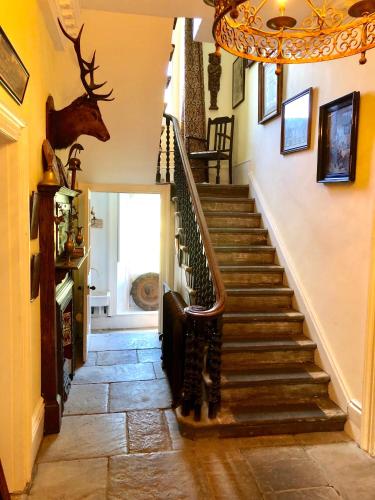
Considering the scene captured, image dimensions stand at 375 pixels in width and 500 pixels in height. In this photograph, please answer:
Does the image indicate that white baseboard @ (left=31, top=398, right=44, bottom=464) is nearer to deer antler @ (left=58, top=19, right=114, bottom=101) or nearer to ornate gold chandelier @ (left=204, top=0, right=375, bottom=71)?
deer antler @ (left=58, top=19, right=114, bottom=101)

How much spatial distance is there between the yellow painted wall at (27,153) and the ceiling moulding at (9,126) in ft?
0.14

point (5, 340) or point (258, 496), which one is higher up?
point (5, 340)

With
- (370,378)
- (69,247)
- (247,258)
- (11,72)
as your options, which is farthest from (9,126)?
(247,258)

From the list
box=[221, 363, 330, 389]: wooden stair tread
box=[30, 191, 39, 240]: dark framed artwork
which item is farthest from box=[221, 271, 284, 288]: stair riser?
box=[30, 191, 39, 240]: dark framed artwork

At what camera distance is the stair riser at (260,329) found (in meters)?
3.35

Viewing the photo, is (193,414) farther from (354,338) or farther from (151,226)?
(151,226)

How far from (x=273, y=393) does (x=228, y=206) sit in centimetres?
232

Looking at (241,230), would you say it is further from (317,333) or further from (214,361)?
(214,361)

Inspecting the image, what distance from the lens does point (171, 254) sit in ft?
15.8

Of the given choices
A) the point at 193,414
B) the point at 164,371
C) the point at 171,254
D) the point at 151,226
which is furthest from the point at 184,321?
the point at 151,226

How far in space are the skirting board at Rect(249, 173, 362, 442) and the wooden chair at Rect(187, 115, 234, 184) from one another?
1.12 metres

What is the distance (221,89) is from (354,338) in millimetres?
4349

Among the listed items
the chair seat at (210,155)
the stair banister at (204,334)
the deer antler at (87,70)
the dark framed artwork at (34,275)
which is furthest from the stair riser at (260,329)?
the chair seat at (210,155)

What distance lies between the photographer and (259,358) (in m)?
3.18
